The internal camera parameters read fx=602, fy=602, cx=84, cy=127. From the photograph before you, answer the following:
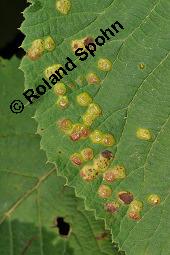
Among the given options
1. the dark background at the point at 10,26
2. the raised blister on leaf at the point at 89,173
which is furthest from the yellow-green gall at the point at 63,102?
the dark background at the point at 10,26

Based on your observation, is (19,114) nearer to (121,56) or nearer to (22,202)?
(22,202)

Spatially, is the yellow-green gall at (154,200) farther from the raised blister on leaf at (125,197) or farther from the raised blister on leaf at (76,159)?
the raised blister on leaf at (76,159)

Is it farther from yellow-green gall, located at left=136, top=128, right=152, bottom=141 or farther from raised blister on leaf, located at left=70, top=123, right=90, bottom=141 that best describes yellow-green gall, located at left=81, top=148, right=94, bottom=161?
yellow-green gall, located at left=136, top=128, right=152, bottom=141

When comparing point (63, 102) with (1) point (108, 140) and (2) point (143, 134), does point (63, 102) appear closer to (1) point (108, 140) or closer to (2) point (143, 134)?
(1) point (108, 140)

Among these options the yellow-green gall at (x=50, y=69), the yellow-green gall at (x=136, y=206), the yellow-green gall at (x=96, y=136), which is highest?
the yellow-green gall at (x=50, y=69)

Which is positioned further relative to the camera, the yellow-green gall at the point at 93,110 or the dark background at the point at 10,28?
the dark background at the point at 10,28
